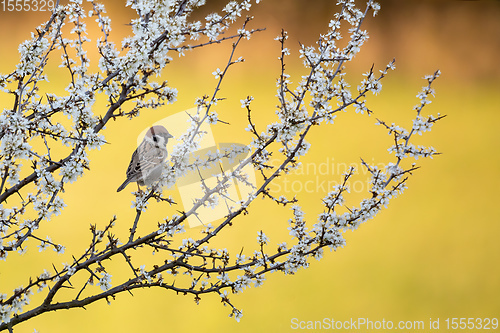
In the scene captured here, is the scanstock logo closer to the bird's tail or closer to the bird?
the bird

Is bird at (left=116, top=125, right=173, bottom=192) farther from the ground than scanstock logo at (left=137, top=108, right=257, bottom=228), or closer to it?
farther from the ground

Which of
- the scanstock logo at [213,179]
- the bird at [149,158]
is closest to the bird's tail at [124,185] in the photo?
the bird at [149,158]

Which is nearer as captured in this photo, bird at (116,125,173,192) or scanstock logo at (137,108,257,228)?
scanstock logo at (137,108,257,228)

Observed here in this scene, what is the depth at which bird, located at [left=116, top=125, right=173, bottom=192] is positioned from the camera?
76.9 inches

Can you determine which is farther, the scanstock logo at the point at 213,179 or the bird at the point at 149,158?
the bird at the point at 149,158

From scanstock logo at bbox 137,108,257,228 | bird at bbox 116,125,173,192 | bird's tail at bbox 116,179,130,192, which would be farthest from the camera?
bird's tail at bbox 116,179,130,192

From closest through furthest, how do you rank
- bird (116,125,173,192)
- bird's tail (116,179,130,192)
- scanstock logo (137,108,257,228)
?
1. scanstock logo (137,108,257,228)
2. bird (116,125,173,192)
3. bird's tail (116,179,130,192)

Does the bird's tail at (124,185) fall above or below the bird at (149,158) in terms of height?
below

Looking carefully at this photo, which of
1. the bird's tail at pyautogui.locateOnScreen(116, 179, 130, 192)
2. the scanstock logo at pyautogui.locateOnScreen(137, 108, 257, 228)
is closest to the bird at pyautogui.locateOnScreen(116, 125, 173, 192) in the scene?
the bird's tail at pyautogui.locateOnScreen(116, 179, 130, 192)

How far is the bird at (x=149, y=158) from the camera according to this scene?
1.95m

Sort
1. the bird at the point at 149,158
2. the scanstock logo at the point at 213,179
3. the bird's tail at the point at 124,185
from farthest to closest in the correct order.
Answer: the bird's tail at the point at 124,185 → the bird at the point at 149,158 → the scanstock logo at the point at 213,179

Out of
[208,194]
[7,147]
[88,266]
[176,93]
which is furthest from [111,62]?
[88,266]

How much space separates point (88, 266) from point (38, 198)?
329mm

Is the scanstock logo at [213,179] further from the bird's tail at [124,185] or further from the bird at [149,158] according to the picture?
the bird's tail at [124,185]
